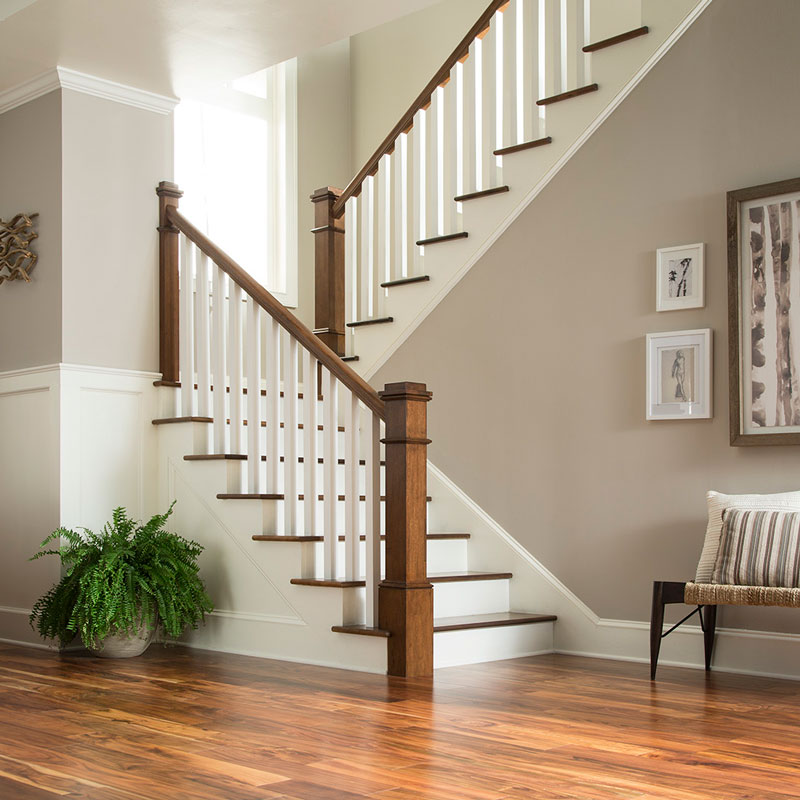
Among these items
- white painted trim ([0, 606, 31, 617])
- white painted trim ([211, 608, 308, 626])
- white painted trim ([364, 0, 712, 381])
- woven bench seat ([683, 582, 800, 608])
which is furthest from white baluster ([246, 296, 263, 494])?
woven bench seat ([683, 582, 800, 608])

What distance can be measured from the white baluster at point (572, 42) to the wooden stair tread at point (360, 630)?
2641mm

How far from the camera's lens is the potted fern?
173 inches

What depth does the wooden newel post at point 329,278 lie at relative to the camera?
19.2 feet

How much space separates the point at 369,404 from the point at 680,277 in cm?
143

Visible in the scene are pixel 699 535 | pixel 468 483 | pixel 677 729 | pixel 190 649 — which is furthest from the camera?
pixel 468 483

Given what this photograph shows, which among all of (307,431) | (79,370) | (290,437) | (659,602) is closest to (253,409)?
(290,437)

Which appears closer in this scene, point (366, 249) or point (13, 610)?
point (13, 610)

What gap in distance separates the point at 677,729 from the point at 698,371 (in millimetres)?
1762

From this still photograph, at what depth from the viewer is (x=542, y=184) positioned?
5062 millimetres

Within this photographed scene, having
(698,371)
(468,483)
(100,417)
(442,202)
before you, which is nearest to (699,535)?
(698,371)

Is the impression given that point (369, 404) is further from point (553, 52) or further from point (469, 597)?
point (553, 52)

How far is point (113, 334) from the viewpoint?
5125 millimetres

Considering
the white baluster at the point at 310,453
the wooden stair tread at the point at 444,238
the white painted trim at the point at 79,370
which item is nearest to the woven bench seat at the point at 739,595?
the white baluster at the point at 310,453

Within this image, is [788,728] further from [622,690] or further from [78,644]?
[78,644]
